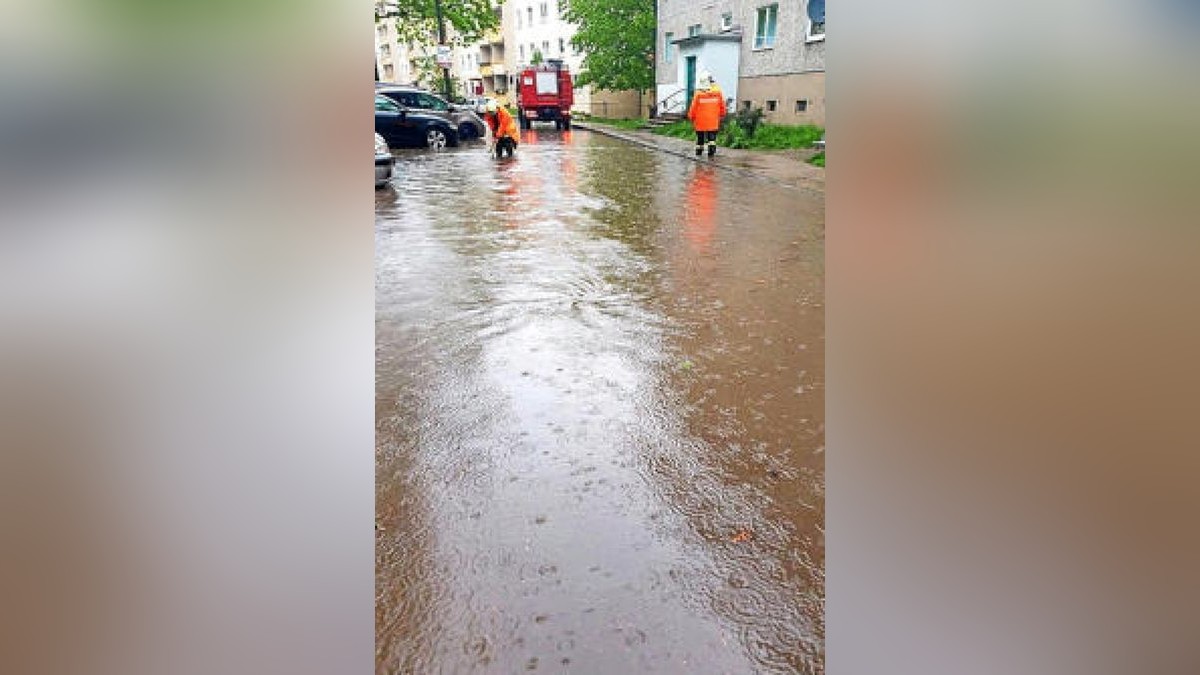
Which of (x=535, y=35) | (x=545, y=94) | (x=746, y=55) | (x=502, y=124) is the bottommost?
(x=502, y=124)

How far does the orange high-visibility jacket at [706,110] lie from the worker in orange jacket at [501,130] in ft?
14.5

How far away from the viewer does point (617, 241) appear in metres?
7.62

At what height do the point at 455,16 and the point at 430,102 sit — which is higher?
the point at 455,16

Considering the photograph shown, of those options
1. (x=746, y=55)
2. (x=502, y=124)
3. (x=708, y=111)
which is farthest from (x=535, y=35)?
(x=708, y=111)

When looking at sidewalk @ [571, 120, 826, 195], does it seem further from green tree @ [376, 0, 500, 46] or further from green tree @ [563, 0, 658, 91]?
green tree @ [563, 0, 658, 91]

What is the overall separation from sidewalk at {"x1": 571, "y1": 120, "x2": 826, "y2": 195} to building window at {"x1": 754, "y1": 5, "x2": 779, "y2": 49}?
4407mm

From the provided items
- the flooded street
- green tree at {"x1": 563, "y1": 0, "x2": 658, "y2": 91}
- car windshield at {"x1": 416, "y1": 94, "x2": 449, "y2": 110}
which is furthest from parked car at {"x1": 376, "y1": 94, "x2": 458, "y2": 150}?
green tree at {"x1": 563, "y1": 0, "x2": 658, "y2": 91}

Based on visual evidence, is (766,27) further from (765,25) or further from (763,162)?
(763,162)

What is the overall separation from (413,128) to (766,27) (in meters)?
11.6

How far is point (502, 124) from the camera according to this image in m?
16.4
